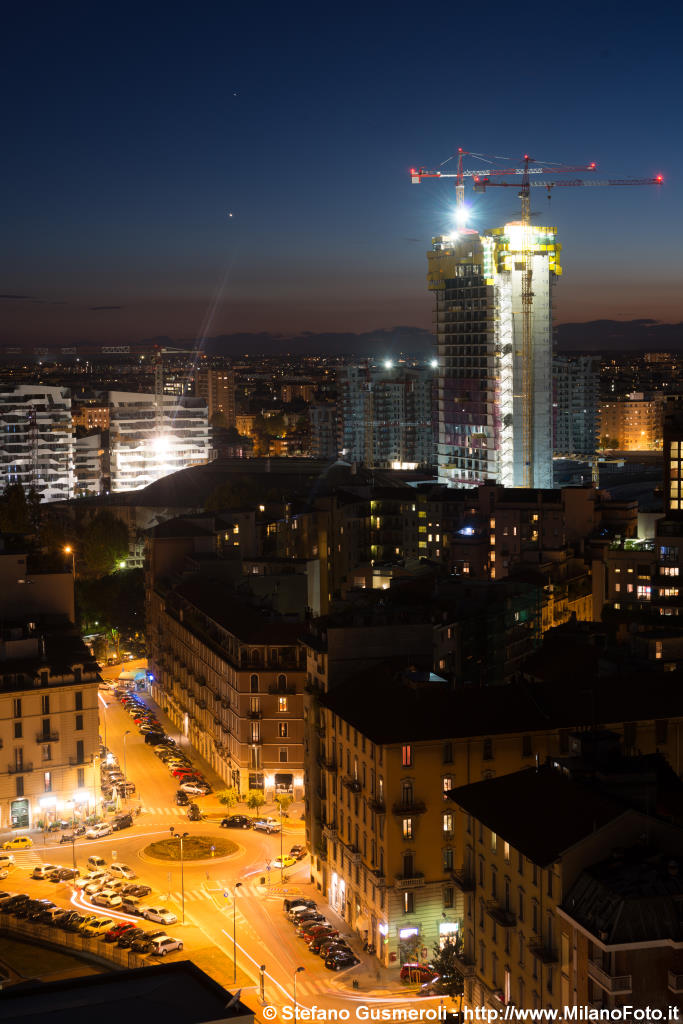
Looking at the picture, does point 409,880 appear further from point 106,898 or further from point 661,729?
point 106,898

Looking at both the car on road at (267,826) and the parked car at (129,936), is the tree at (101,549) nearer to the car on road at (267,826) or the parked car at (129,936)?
the car on road at (267,826)

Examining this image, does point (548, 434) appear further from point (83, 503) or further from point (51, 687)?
point (51, 687)

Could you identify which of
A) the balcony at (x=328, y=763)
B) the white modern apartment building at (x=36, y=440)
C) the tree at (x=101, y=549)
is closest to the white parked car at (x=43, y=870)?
the balcony at (x=328, y=763)

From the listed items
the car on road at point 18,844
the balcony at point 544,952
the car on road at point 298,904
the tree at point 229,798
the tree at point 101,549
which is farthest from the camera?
the tree at point 101,549

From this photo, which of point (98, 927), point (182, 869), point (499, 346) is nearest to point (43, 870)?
point (182, 869)

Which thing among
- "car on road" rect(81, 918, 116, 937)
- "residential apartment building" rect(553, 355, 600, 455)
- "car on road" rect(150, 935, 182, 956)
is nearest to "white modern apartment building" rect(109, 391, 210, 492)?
"residential apartment building" rect(553, 355, 600, 455)

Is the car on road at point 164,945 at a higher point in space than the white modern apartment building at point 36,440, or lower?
lower
